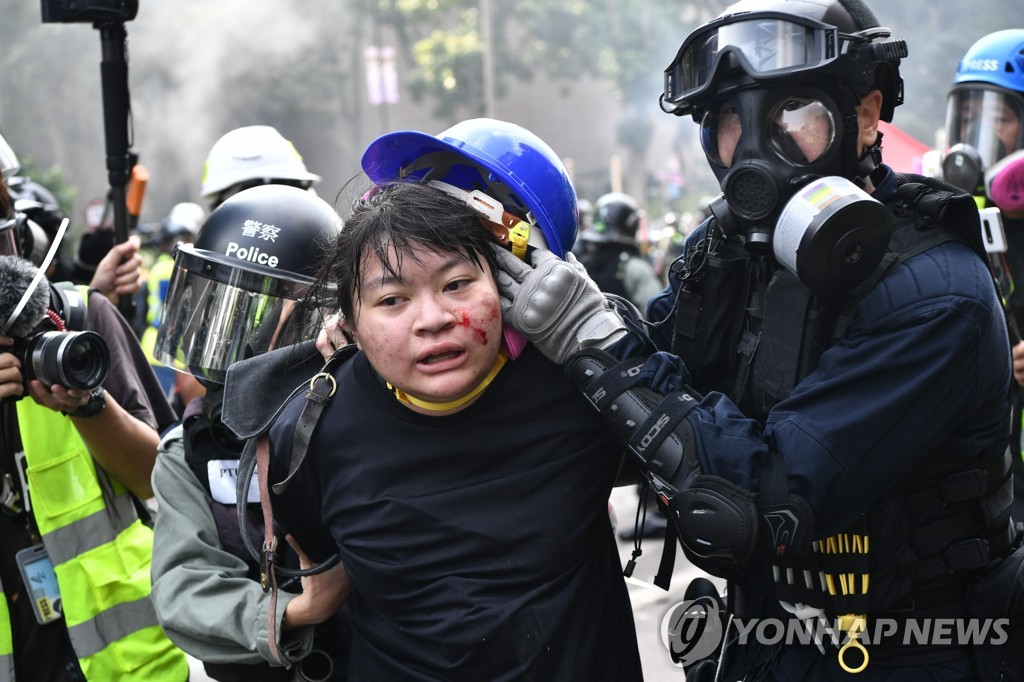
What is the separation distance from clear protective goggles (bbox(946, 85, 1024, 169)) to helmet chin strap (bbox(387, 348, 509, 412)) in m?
2.72

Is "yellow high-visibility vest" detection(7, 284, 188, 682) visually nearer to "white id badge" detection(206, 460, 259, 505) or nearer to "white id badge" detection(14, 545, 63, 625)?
"white id badge" detection(14, 545, 63, 625)

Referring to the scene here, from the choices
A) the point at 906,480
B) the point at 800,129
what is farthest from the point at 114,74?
the point at 906,480

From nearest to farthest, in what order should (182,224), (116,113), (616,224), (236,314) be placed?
1. (236,314)
2. (116,113)
3. (616,224)
4. (182,224)

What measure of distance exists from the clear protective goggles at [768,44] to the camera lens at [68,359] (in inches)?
63.0

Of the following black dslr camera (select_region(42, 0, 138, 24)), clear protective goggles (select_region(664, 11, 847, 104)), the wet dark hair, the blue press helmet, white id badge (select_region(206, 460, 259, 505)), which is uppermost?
black dslr camera (select_region(42, 0, 138, 24))

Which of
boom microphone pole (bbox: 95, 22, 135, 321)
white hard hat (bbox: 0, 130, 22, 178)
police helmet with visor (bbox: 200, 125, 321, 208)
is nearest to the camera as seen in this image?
white hard hat (bbox: 0, 130, 22, 178)

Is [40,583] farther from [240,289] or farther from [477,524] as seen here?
[477,524]

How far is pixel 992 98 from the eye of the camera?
425cm

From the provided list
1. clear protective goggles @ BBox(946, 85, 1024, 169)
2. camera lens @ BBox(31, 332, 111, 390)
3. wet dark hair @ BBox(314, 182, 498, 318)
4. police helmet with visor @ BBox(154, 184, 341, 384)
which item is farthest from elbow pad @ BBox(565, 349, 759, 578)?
clear protective goggles @ BBox(946, 85, 1024, 169)

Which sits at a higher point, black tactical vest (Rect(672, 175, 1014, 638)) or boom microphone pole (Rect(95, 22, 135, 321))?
boom microphone pole (Rect(95, 22, 135, 321))

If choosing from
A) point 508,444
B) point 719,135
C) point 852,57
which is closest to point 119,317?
point 508,444

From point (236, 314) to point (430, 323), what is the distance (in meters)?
0.91

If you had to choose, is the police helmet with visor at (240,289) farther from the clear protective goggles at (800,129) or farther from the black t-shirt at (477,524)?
the clear protective goggles at (800,129)

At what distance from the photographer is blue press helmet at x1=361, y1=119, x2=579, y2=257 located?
7.38 ft
